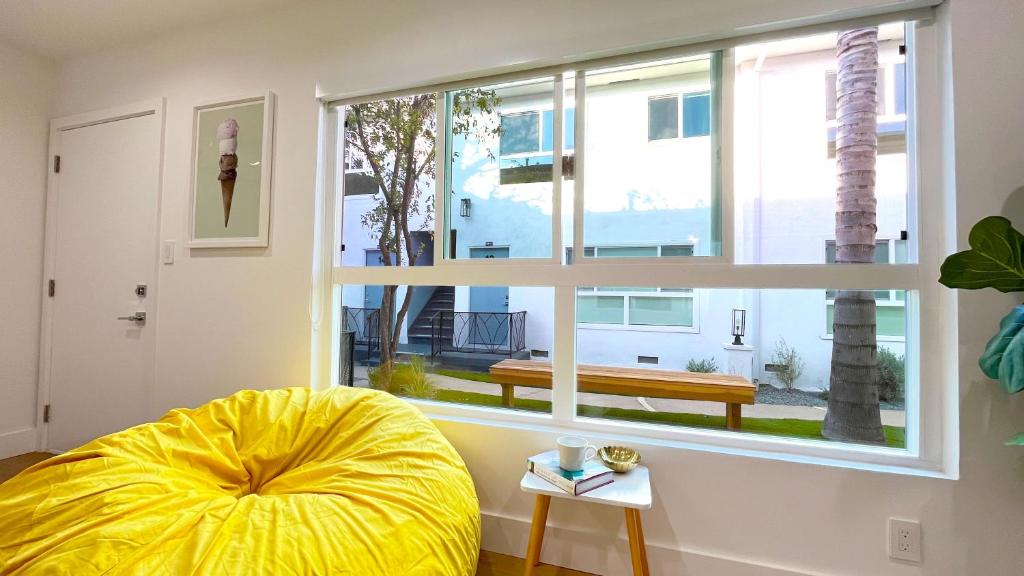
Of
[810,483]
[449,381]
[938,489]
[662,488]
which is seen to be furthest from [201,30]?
[938,489]

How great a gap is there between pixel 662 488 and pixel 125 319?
313cm

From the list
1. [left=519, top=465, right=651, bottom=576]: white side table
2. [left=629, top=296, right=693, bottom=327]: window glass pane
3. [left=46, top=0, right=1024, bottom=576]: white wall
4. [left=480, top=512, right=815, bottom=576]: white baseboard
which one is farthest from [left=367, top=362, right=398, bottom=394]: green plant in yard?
[left=629, top=296, right=693, bottom=327]: window glass pane

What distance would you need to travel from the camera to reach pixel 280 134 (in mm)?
2373

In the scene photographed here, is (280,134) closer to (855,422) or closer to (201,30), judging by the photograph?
(201,30)

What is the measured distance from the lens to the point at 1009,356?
1168mm

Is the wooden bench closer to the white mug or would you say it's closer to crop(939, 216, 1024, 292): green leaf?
the white mug

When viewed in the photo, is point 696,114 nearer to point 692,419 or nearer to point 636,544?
point 692,419

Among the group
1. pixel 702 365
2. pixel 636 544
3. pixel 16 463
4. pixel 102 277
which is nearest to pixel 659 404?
pixel 702 365

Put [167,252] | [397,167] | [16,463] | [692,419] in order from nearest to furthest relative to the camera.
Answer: [692,419], [397,167], [167,252], [16,463]

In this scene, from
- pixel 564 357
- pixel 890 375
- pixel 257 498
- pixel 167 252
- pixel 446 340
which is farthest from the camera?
pixel 167 252

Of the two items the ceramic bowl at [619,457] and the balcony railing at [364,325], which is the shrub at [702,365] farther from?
the balcony railing at [364,325]

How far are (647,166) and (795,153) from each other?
0.55 metres

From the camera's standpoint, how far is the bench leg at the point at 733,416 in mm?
1796

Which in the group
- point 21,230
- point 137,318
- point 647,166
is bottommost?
point 137,318
